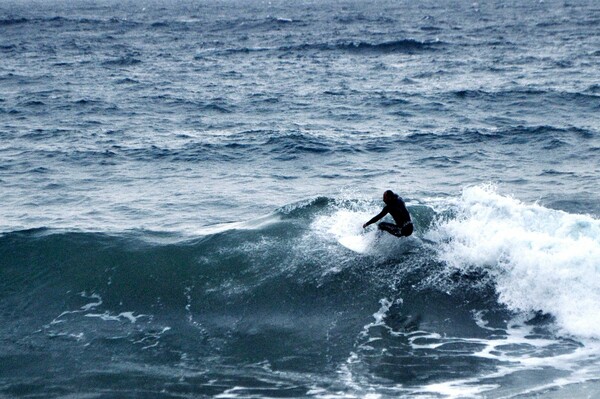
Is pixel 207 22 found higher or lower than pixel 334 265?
higher

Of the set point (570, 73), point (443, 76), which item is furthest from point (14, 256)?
point (570, 73)

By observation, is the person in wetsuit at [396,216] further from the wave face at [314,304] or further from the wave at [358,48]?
the wave at [358,48]

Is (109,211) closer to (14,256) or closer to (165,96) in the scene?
(14,256)

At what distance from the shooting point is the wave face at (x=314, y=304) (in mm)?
11734

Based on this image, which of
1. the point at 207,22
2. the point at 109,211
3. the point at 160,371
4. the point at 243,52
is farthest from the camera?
the point at 207,22

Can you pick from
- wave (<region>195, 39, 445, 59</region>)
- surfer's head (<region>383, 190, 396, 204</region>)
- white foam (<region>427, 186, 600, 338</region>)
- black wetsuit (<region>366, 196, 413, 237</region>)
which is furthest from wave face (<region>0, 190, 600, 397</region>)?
wave (<region>195, 39, 445, 59</region>)

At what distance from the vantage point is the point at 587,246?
14414 mm

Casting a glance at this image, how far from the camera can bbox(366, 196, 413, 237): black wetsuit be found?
14.4m

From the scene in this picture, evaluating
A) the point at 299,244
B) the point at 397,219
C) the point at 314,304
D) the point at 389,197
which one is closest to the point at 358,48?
the point at 299,244

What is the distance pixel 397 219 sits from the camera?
14688mm

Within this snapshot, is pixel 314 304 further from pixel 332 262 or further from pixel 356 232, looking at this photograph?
pixel 356 232

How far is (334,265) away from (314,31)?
5359 cm

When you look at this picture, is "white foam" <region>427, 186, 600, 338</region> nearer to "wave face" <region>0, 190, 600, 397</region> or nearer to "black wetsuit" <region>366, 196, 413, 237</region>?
"wave face" <region>0, 190, 600, 397</region>

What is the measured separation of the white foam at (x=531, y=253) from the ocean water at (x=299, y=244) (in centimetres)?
4
